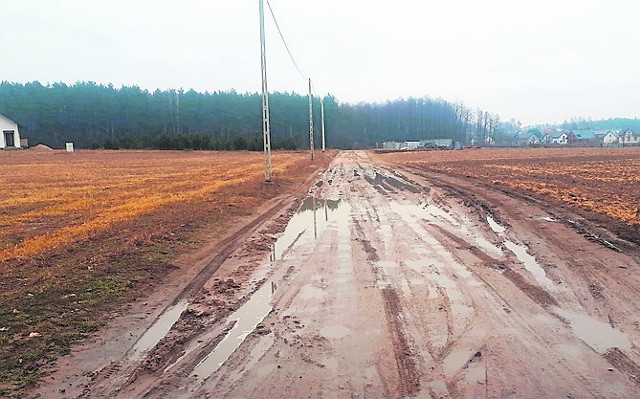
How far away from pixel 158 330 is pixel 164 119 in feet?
402

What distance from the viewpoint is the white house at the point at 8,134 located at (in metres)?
80.9

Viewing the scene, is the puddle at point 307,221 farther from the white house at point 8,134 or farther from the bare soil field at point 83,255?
the white house at point 8,134

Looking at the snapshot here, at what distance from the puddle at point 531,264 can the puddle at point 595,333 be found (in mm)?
1135

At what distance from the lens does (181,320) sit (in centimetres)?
634

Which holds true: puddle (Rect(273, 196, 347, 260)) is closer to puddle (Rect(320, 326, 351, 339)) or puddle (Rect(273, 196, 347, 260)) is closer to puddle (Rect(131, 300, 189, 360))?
puddle (Rect(131, 300, 189, 360))

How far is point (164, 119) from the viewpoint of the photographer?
122m

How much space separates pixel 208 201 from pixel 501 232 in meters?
9.98

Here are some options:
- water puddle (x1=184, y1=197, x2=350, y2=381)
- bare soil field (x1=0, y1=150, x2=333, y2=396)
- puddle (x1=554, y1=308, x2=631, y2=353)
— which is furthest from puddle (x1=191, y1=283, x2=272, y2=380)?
puddle (x1=554, y1=308, x2=631, y2=353)

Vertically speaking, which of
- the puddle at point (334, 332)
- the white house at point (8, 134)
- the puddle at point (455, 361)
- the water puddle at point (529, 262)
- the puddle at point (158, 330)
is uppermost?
the white house at point (8, 134)

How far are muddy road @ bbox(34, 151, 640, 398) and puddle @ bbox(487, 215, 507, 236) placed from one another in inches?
22.0

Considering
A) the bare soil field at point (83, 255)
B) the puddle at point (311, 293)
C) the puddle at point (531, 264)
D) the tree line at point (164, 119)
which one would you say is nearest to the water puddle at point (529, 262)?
the puddle at point (531, 264)

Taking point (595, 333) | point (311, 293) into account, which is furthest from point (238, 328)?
point (595, 333)

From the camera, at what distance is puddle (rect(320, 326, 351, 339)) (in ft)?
18.7

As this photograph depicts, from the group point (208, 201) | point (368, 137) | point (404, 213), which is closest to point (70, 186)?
point (208, 201)
